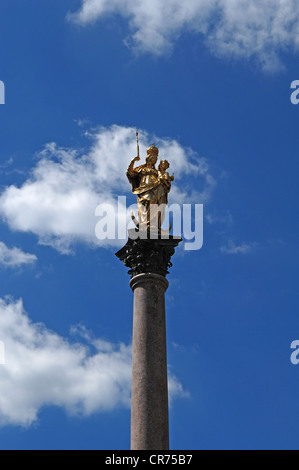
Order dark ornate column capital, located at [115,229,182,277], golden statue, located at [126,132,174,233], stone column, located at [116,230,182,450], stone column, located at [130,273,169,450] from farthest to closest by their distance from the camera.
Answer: golden statue, located at [126,132,174,233], dark ornate column capital, located at [115,229,182,277], stone column, located at [116,230,182,450], stone column, located at [130,273,169,450]

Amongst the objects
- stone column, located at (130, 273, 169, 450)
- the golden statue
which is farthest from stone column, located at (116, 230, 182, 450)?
the golden statue

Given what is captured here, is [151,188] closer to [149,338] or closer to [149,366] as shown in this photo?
[149,338]

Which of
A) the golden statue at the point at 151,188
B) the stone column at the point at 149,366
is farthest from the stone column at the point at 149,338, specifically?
the golden statue at the point at 151,188

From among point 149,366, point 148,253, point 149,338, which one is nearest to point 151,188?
point 148,253

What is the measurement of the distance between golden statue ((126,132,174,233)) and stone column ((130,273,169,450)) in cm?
285

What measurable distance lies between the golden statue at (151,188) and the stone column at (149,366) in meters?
2.85

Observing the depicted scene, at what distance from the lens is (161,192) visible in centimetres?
3312

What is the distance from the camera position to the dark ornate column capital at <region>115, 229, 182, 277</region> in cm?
3059

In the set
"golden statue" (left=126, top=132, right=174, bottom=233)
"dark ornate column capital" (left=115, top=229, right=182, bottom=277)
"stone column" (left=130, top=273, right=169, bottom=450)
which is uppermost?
"golden statue" (left=126, top=132, right=174, bottom=233)

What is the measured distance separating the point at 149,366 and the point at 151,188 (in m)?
8.24

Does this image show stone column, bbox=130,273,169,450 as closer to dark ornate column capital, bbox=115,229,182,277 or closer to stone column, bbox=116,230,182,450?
stone column, bbox=116,230,182,450
